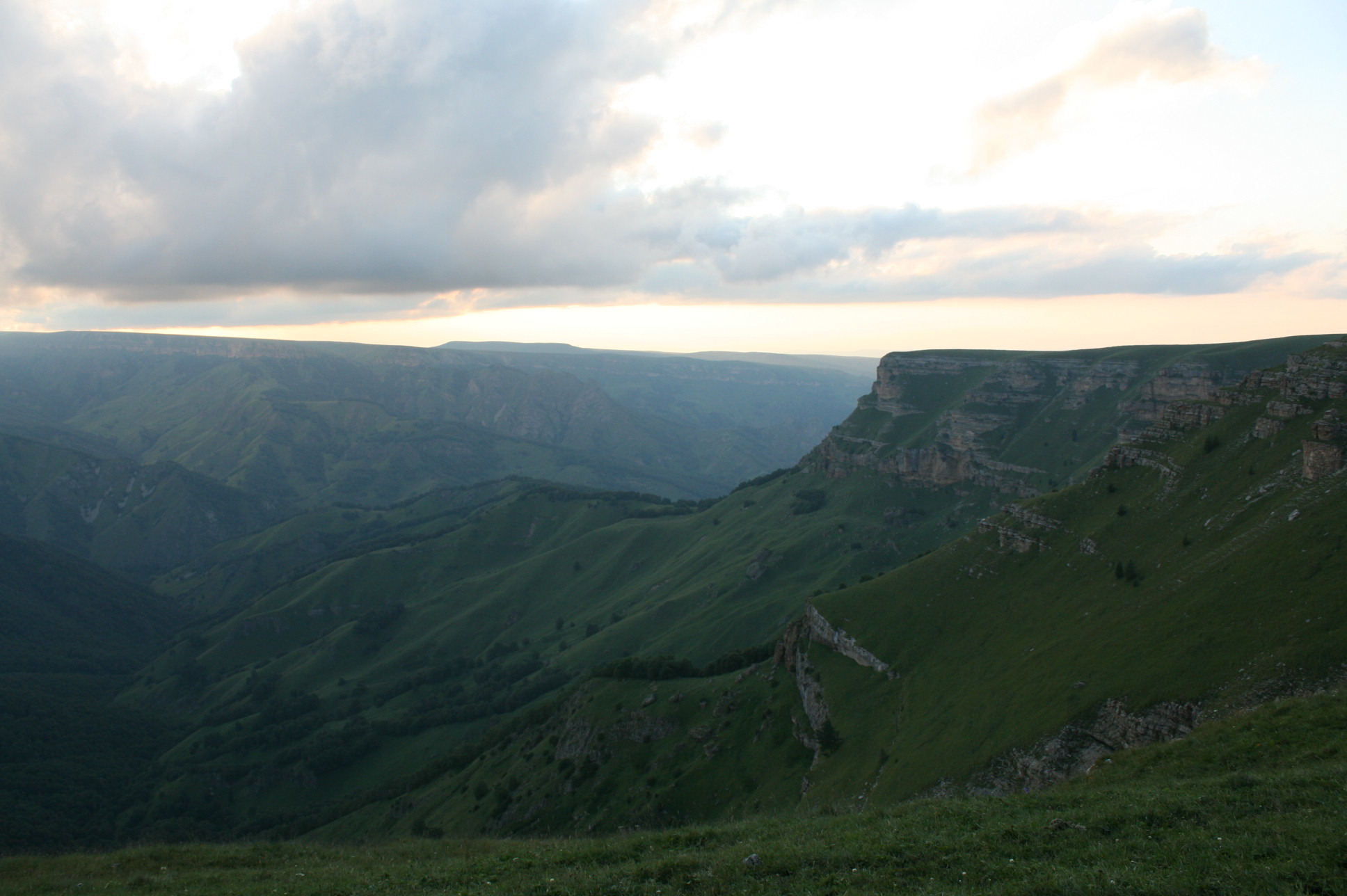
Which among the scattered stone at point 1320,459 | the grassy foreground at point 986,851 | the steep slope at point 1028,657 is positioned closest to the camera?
the grassy foreground at point 986,851

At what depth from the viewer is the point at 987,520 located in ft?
362

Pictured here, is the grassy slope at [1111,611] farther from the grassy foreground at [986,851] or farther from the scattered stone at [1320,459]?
the grassy foreground at [986,851]

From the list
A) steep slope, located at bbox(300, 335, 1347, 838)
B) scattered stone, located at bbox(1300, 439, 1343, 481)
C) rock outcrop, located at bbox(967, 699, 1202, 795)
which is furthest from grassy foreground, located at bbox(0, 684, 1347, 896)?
scattered stone, located at bbox(1300, 439, 1343, 481)

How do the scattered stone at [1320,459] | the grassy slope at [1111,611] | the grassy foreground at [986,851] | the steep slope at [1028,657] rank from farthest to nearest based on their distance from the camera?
1. the scattered stone at [1320,459]
2. the steep slope at [1028,657]
3. the grassy slope at [1111,611]
4. the grassy foreground at [986,851]

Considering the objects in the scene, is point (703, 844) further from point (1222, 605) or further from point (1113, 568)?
point (1113, 568)

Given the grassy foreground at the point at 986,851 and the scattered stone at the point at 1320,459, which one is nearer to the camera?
the grassy foreground at the point at 986,851

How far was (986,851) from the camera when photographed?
29312 millimetres

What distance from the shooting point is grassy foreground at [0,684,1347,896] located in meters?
24.8

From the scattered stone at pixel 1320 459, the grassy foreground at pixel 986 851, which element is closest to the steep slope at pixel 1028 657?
the scattered stone at pixel 1320 459

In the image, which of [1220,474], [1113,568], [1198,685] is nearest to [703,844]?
[1198,685]

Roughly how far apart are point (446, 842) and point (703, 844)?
819 inches

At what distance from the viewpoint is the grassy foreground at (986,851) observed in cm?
2475

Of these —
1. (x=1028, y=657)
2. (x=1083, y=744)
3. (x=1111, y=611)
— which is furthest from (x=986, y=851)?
(x=1111, y=611)

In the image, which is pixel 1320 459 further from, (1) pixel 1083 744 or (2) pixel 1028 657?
(1) pixel 1083 744
